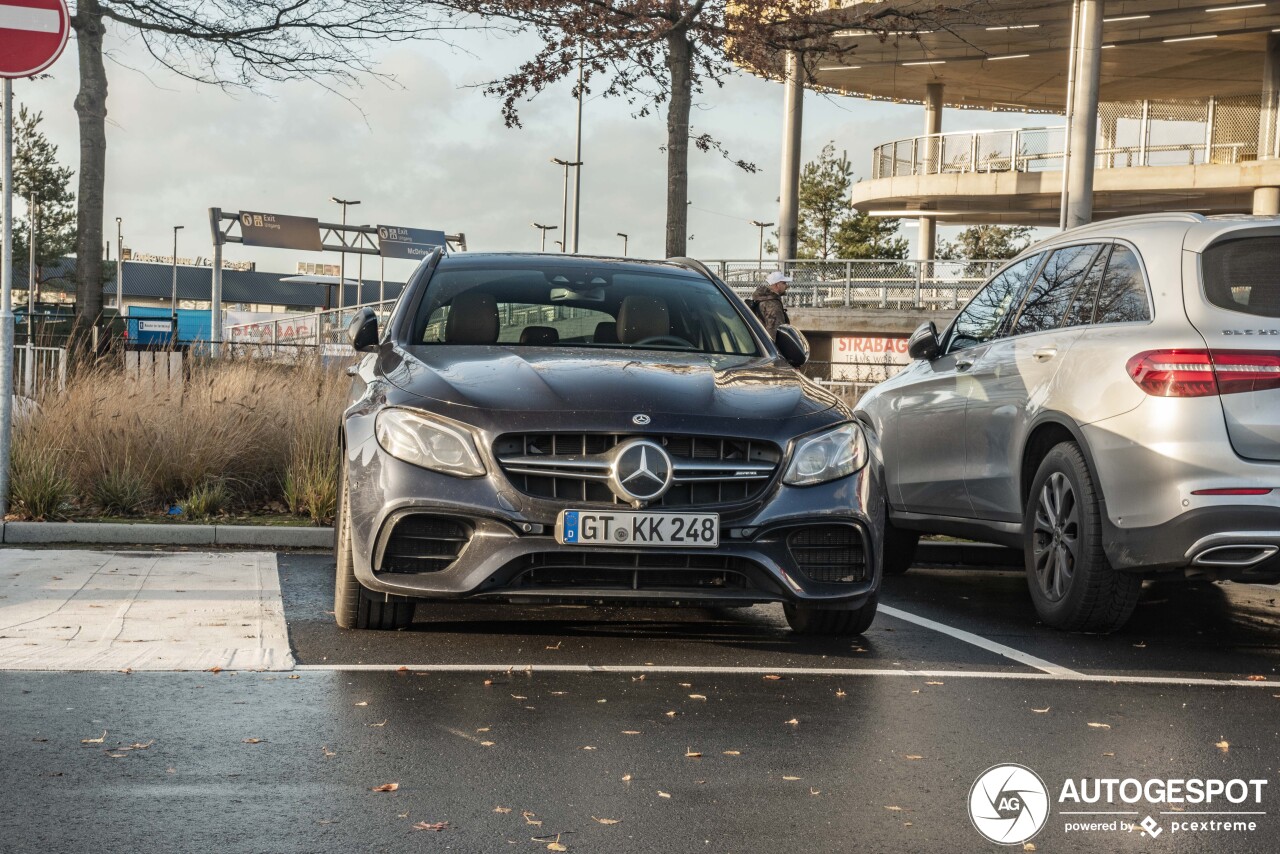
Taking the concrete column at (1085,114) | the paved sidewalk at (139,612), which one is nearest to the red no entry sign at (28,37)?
the paved sidewalk at (139,612)

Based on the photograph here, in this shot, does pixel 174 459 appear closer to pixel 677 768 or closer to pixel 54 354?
pixel 54 354

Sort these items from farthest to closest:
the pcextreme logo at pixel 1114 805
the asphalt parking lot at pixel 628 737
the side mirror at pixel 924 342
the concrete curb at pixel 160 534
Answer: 1. the concrete curb at pixel 160 534
2. the side mirror at pixel 924 342
3. the pcextreme logo at pixel 1114 805
4. the asphalt parking lot at pixel 628 737

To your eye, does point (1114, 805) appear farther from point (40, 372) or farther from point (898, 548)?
point (40, 372)

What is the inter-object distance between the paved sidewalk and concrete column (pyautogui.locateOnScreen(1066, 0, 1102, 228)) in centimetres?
3335

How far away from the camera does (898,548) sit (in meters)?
9.45

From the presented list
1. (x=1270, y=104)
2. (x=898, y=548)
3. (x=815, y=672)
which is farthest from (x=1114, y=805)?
(x=1270, y=104)

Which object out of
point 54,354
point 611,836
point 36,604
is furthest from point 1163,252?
point 54,354

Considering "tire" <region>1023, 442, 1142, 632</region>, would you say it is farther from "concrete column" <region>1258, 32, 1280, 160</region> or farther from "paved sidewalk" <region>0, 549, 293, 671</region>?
"concrete column" <region>1258, 32, 1280, 160</region>

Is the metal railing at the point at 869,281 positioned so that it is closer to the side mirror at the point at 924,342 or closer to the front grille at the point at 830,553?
the side mirror at the point at 924,342

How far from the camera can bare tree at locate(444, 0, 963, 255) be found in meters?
→ 16.6

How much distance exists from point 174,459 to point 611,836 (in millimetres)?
7309

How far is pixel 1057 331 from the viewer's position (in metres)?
7.37

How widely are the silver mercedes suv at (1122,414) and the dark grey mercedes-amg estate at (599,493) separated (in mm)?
536

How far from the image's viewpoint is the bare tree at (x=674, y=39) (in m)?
16.6
